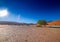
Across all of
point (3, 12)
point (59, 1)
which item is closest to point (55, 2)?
point (59, 1)

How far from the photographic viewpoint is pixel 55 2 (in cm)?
830

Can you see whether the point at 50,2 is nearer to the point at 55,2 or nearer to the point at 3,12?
the point at 55,2

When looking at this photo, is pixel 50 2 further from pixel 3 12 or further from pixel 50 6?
pixel 3 12

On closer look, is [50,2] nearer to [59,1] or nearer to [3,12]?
[59,1]

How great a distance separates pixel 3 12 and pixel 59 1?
3745mm

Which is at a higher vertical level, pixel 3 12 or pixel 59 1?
pixel 59 1

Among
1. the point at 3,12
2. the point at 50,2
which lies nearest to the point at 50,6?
the point at 50,2

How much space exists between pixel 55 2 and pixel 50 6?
0.44 meters

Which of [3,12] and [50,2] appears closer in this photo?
[3,12]

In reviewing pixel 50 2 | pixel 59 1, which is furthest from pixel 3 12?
pixel 59 1

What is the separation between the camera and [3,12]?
7.32 m

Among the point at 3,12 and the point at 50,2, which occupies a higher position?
the point at 50,2

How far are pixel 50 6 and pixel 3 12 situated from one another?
3.26m

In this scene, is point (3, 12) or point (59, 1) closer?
point (3, 12)
